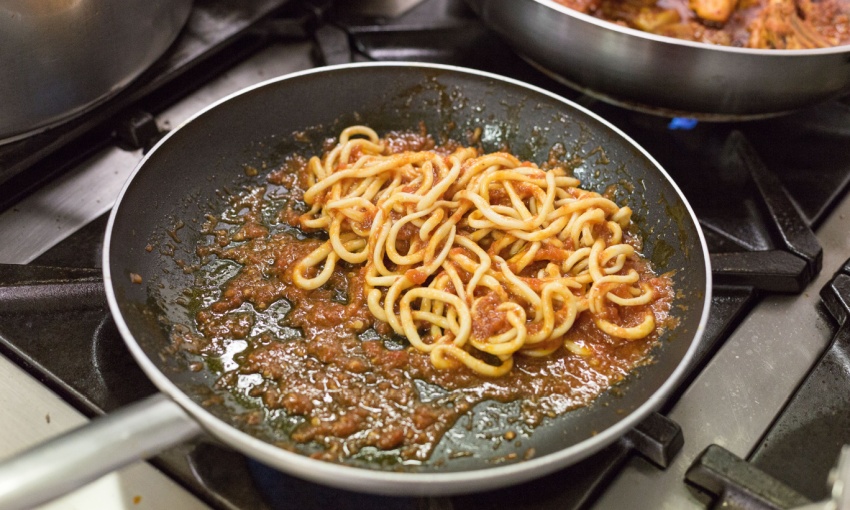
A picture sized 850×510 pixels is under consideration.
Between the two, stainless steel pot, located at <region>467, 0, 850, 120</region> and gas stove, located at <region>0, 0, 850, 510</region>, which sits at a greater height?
stainless steel pot, located at <region>467, 0, 850, 120</region>

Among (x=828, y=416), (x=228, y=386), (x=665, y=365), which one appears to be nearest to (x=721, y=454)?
Result: (x=665, y=365)

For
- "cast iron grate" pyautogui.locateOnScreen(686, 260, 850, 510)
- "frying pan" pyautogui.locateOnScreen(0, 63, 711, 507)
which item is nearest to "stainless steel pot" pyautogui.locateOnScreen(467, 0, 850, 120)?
"frying pan" pyautogui.locateOnScreen(0, 63, 711, 507)

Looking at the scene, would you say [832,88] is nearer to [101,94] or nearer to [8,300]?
[101,94]

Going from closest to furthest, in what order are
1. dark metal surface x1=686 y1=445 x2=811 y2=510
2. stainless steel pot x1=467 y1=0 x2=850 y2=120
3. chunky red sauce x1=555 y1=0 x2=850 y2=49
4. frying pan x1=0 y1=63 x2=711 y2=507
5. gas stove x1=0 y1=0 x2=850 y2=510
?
frying pan x1=0 y1=63 x2=711 y2=507 < dark metal surface x1=686 y1=445 x2=811 y2=510 < gas stove x1=0 y1=0 x2=850 y2=510 < stainless steel pot x1=467 y1=0 x2=850 y2=120 < chunky red sauce x1=555 y1=0 x2=850 y2=49

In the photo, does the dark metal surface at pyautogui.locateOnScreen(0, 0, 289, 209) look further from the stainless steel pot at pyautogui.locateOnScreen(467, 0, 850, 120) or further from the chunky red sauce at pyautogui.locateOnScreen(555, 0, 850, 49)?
the chunky red sauce at pyautogui.locateOnScreen(555, 0, 850, 49)

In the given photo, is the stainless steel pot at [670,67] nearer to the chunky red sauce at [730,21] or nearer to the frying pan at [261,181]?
the frying pan at [261,181]

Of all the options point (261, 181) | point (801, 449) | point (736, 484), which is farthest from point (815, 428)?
point (261, 181)

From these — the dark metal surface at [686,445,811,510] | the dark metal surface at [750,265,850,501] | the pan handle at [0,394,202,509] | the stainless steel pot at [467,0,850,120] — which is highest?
the stainless steel pot at [467,0,850,120]

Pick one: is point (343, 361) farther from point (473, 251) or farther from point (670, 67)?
point (670, 67)

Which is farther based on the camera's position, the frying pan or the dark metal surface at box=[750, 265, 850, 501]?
the dark metal surface at box=[750, 265, 850, 501]
